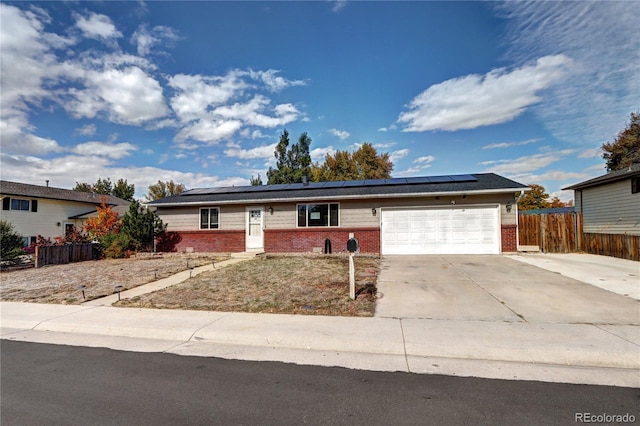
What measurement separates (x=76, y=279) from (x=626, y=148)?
43.5 m

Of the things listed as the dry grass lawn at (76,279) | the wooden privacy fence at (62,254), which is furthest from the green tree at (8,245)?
the dry grass lawn at (76,279)

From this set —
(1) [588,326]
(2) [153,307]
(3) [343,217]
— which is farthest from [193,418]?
(3) [343,217]

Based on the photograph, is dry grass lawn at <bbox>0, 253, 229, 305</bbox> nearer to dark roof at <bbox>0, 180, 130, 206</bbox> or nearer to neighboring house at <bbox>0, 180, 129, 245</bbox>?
neighboring house at <bbox>0, 180, 129, 245</bbox>

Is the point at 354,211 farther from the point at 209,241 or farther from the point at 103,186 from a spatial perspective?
the point at 103,186

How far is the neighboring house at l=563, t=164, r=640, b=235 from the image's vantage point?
14.3m

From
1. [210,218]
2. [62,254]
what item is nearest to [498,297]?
[210,218]

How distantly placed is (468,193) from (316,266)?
7824 millimetres

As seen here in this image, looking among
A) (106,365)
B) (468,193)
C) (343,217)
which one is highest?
(468,193)

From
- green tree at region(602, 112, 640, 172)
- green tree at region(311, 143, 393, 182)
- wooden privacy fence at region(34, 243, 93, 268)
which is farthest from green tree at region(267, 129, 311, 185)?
green tree at region(602, 112, 640, 172)

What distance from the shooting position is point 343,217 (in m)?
16.0

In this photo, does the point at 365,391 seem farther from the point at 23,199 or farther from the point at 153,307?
the point at 23,199

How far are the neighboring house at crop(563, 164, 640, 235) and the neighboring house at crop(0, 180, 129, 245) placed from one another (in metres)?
34.6

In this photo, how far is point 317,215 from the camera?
16344 millimetres

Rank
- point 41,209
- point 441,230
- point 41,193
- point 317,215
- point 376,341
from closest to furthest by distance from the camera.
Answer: point 376,341 → point 441,230 → point 317,215 → point 41,209 → point 41,193
